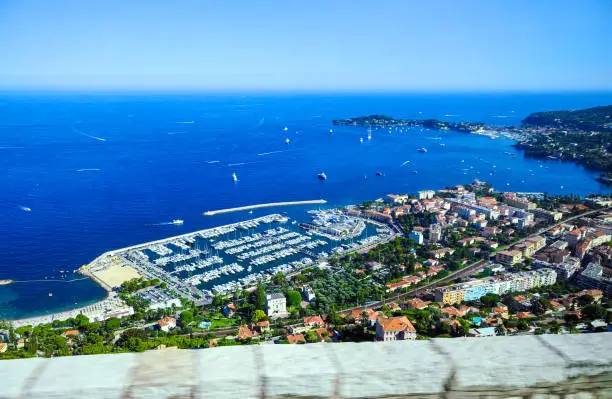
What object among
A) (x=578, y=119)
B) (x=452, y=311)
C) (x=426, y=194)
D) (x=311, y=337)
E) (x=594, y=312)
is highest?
(x=578, y=119)

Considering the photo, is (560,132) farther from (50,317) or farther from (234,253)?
(50,317)

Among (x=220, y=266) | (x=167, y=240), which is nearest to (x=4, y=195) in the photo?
(x=167, y=240)

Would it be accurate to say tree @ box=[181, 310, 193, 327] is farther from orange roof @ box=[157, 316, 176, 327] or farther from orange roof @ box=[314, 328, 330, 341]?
orange roof @ box=[314, 328, 330, 341]

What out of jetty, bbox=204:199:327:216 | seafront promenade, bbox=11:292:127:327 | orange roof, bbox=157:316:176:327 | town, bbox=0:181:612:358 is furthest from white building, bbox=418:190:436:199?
seafront promenade, bbox=11:292:127:327

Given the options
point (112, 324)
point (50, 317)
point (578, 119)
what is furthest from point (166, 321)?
point (578, 119)

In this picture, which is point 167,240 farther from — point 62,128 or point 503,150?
point 62,128

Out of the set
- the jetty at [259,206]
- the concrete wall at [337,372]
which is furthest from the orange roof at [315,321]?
the jetty at [259,206]
